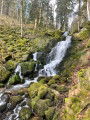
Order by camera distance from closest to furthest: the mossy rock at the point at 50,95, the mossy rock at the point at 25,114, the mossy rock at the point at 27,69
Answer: the mossy rock at the point at 25,114 → the mossy rock at the point at 50,95 → the mossy rock at the point at 27,69

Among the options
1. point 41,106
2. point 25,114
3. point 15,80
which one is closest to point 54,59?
point 15,80

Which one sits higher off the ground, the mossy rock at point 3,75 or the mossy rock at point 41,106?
the mossy rock at point 3,75

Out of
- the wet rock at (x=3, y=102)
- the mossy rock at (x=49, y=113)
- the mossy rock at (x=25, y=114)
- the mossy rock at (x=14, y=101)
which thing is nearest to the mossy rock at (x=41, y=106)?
the mossy rock at (x=49, y=113)

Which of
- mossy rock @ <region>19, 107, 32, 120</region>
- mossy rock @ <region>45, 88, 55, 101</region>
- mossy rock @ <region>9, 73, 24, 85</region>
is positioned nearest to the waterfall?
mossy rock @ <region>9, 73, 24, 85</region>

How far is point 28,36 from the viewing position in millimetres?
20266

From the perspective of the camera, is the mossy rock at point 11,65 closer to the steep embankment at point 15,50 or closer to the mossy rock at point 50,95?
the steep embankment at point 15,50

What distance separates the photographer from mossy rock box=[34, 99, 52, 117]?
5.30 meters

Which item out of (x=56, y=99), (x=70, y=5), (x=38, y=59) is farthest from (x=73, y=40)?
(x=70, y=5)

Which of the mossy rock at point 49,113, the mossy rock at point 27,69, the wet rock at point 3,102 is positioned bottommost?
the wet rock at point 3,102

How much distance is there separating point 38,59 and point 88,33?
984 cm

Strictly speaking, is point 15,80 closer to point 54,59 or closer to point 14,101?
point 14,101

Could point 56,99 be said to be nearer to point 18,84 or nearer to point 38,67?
point 18,84

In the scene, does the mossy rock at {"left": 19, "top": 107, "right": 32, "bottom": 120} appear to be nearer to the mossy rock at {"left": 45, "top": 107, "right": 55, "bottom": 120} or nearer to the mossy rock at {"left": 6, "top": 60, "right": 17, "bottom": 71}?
the mossy rock at {"left": 45, "top": 107, "right": 55, "bottom": 120}

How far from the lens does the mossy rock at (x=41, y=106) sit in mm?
5305
